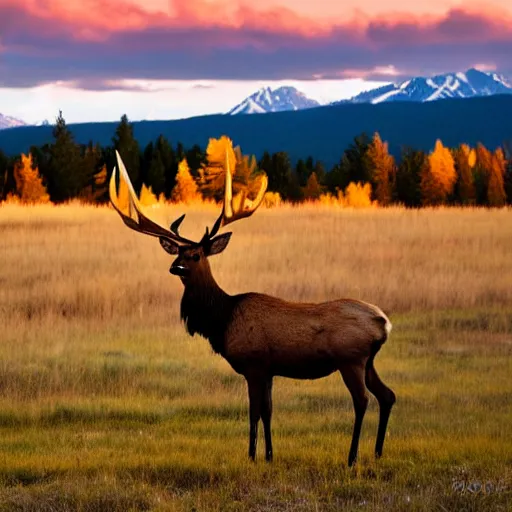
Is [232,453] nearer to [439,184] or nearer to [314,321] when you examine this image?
[314,321]

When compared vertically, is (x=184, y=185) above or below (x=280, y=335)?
above

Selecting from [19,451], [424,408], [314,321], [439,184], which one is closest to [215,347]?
[314,321]

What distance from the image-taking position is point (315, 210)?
3475cm

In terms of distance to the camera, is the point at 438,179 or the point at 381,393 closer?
the point at 381,393

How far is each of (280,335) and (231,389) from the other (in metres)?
4.14

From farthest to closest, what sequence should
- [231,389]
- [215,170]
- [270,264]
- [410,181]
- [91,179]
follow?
[410,181]
[91,179]
[215,170]
[270,264]
[231,389]

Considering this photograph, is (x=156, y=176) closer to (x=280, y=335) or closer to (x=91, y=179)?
(x=91, y=179)

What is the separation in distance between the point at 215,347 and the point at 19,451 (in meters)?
2.02

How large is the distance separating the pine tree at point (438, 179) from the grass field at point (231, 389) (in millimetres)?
43324

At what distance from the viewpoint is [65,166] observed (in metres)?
65.1

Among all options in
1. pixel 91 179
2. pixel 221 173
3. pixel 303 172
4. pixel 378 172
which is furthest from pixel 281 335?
pixel 303 172

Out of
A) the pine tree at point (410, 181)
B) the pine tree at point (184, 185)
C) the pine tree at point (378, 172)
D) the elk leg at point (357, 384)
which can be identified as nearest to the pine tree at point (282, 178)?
the pine tree at point (410, 181)

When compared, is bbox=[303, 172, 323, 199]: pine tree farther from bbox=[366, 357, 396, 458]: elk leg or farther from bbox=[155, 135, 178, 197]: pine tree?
bbox=[366, 357, 396, 458]: elk leg

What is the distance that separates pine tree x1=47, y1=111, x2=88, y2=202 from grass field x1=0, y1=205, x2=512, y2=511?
4160cm
